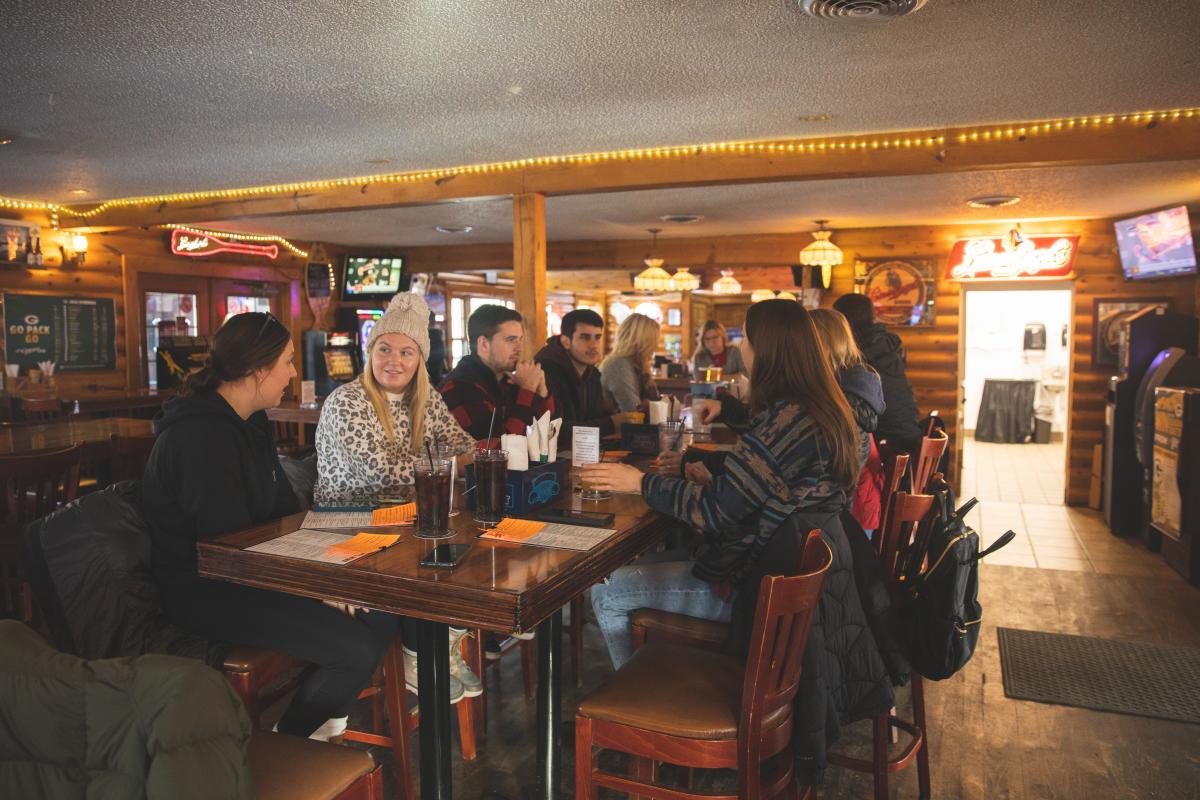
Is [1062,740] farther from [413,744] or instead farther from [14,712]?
[14,712]

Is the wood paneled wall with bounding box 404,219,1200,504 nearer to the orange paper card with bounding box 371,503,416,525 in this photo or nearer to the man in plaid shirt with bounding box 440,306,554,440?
the man in plaid shirt with bounding box 440,306,554,440

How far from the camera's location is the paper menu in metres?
2.66

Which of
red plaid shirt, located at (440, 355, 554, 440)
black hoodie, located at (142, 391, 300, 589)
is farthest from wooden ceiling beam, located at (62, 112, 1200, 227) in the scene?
black hoodie, located at (142, 391, 300, 589)

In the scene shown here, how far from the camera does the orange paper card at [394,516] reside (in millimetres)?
2099

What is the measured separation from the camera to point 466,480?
234 cm

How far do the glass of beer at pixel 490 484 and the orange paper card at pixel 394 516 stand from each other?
0.18m

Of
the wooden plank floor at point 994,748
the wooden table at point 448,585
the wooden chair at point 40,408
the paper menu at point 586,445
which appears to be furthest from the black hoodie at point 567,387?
the wooden chair at point 40,408

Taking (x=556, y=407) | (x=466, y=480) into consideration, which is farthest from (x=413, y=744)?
(x=556, y=407)

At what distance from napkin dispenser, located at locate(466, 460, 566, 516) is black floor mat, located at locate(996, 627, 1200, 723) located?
234 cm

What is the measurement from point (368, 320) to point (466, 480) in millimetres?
8491

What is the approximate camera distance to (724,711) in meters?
1.82

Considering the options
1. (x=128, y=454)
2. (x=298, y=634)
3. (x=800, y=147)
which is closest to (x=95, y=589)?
(x=298, y=634)

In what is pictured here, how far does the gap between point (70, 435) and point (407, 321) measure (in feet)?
8.81

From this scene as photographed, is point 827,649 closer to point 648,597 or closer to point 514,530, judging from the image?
point 648,597
